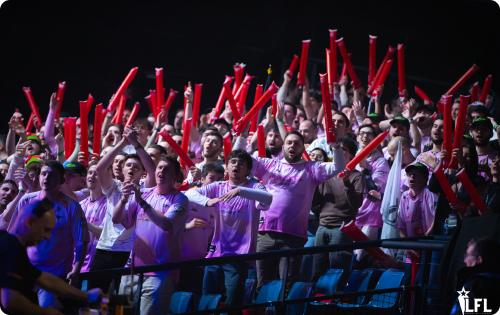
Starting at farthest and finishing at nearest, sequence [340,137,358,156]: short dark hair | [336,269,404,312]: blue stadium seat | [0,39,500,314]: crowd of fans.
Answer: [340,137,358,156]: short dark hair
[0,39,500,314]: crowd of fans
[336,269,404,312]: blue stadium seat

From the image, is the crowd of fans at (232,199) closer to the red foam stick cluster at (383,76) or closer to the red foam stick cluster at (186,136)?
the red foam stick cluster at (186,136)

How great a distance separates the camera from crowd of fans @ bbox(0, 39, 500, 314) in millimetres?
6797

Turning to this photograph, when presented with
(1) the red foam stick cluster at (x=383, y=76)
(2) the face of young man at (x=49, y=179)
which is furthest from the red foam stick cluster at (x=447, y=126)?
(2) the face of young man at (x=49, y=179)

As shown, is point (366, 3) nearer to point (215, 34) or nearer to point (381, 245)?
point (215, 34)

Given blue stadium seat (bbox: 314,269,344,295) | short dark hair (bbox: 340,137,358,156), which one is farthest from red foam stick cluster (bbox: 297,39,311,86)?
blue stadium seat (bbox: 314,269,344,295)

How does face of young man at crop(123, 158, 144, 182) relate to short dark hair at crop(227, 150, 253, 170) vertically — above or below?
below

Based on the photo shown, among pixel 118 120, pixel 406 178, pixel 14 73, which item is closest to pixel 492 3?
pixel 406 178

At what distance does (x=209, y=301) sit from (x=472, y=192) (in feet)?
6.87

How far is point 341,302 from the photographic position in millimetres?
6590

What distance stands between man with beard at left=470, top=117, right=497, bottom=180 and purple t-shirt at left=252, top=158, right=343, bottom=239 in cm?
136

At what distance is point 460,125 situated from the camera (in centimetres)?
737

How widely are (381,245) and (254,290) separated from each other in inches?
42.9

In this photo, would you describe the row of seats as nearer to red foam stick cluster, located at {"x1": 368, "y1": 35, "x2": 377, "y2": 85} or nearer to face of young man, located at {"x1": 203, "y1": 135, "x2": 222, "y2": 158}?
face of young man, located at {"x1": 203, "y1": 135, "x2": 222, "y2": 158}

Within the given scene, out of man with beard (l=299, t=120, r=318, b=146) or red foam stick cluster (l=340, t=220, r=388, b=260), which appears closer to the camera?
red foam stick cluster (l=340, t=220, r=388, b=260)
